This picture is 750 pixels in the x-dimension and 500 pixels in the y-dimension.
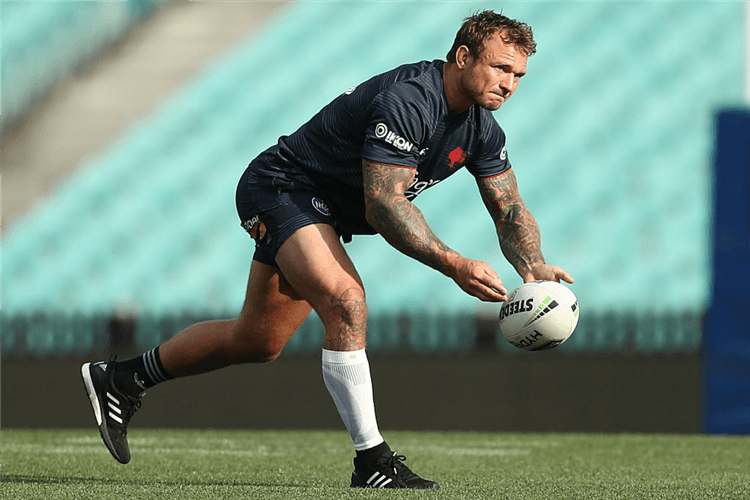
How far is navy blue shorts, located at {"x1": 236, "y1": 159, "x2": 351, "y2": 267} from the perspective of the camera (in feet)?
12.9

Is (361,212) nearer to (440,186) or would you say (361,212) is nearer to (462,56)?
(462,56)

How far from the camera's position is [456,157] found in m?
4.00

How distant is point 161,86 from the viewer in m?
13.4

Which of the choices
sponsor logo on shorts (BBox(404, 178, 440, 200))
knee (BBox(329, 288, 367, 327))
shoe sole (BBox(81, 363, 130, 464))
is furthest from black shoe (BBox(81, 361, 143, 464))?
sponsor logo on shorts (BBox(404, 178, 440, 200))

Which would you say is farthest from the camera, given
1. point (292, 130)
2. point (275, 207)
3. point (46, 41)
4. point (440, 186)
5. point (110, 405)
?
point (46, 41)

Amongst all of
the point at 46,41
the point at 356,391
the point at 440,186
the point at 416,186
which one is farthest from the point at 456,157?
the point at 46,41

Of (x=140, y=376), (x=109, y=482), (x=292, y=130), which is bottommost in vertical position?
(x=109, y=482)

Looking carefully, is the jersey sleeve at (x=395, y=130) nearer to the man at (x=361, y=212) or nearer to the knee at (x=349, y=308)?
the man at (x=361, y=212)

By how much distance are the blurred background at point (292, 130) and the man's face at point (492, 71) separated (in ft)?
16.1

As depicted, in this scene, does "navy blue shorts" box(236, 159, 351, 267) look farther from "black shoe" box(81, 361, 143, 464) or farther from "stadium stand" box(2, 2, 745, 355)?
"stadium stand" box(2, 2, 745, 355)

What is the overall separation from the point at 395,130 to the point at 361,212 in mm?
499

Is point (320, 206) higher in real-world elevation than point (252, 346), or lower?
higher

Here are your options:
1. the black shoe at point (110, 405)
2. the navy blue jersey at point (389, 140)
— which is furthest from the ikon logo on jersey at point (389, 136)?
the black shoe at point (110, 405)

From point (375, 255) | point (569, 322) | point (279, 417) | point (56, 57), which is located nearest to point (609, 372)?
point (279, 417)
